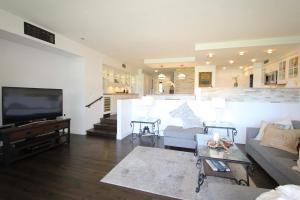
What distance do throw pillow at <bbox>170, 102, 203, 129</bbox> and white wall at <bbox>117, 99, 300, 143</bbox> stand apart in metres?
0.37

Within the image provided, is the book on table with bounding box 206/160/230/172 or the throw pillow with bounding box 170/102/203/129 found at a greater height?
the throw pillow with bounding box 170/102/203/129

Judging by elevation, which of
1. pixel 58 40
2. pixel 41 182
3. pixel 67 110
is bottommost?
pixel 41 182

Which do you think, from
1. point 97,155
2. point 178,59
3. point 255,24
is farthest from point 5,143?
point 178,59

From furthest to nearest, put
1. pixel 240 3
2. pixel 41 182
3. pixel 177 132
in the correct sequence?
1. pixel 177 132
2. pixel 240 3
3. pixel 41 182

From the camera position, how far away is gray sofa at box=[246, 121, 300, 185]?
1.98 metres

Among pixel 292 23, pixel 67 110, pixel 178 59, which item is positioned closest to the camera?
pixel 292 23

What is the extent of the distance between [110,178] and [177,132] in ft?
6.18

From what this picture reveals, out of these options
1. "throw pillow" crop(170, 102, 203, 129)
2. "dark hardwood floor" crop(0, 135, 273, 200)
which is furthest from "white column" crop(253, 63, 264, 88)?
"dark hardwood floor" crop(0, 135, 273, 200)

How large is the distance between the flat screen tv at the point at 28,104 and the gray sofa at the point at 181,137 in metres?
2.86

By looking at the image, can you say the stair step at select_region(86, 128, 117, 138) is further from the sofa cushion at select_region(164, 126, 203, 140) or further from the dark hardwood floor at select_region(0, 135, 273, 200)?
the sofa cushion at select_region(164, 126, 203, 140)

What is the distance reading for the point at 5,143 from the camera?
9.39 ft

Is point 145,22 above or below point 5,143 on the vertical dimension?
above

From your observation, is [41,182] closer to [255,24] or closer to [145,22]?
[145,22]

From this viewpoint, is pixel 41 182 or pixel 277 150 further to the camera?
pixel 277 150
